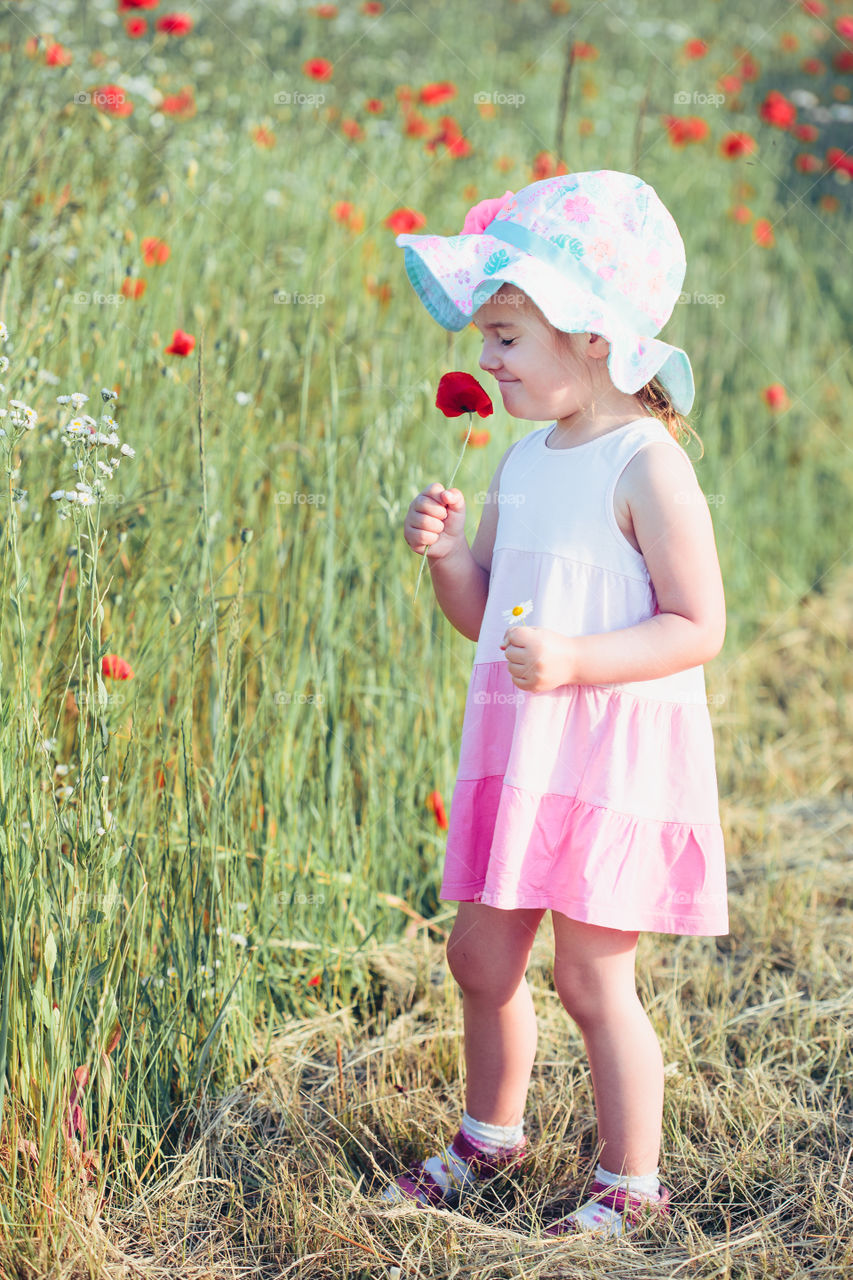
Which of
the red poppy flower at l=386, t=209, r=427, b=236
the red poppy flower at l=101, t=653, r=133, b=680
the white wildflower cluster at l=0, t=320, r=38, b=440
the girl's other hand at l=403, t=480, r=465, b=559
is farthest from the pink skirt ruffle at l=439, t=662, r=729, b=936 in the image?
the red poppy flower at l=386, t=209, r=427, b=236

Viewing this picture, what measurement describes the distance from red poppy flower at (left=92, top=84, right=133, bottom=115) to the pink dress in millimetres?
1630

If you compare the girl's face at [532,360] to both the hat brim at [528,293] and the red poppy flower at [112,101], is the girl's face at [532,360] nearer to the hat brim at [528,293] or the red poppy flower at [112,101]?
the hat brim at [528,293]

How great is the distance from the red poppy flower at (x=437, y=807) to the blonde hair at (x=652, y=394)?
0.74 meters

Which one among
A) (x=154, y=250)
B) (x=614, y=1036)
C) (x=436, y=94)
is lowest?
(x=614, y=1036)

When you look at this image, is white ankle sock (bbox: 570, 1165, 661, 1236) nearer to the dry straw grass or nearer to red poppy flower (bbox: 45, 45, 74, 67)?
the dry straw grass

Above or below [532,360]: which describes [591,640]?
below

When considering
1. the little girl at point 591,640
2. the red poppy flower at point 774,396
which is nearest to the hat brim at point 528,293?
the little girl at point 591,640

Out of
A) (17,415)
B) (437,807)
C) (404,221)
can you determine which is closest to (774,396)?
(404,221)

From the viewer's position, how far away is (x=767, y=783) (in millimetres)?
2602

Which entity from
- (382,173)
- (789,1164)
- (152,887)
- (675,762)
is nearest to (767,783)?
(789,1164)

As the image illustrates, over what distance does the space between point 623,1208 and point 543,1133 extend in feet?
0.53

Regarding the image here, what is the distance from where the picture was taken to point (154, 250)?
224cm

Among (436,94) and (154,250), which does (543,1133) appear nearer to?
(154,250)

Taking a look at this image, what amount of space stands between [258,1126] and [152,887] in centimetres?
36
